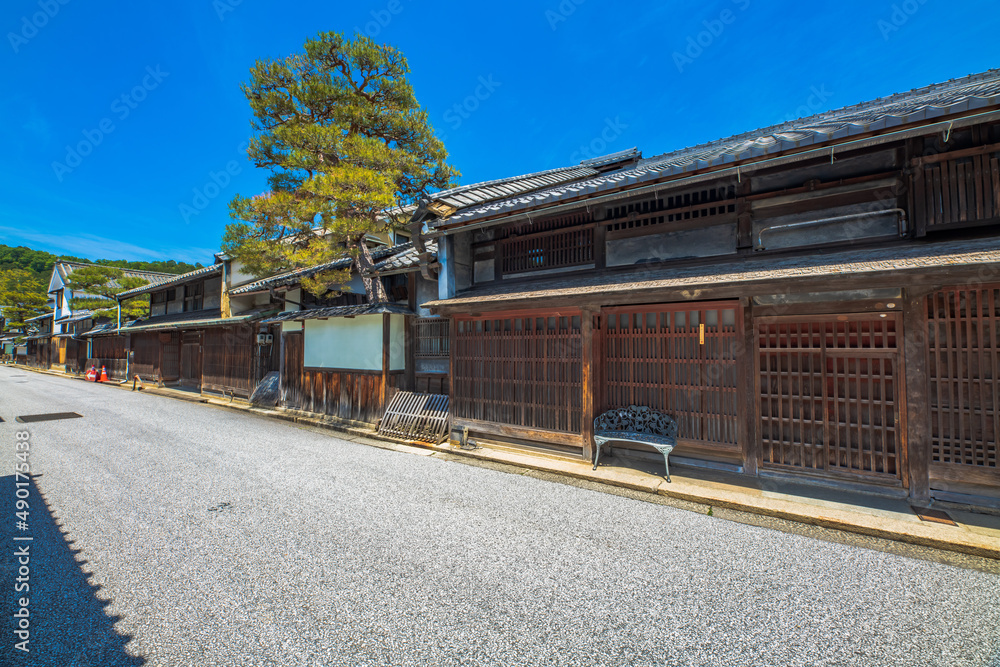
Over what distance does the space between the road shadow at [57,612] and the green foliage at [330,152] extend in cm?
819

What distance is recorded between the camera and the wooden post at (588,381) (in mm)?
7262

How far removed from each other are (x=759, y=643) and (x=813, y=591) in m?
1.12

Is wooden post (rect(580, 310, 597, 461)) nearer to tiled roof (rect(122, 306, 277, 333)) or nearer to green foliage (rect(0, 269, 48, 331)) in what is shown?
tiled roof (rect(122, 306, 277, 333))

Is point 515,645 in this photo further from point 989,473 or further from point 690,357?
point 989,473

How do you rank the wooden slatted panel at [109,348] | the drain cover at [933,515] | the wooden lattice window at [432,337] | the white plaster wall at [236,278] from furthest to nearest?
the wooden slatted panel at [109,348] < the white plaster wall at [236,278] < the wooden lattice window at [432,337] < the drain cover at [933,515]

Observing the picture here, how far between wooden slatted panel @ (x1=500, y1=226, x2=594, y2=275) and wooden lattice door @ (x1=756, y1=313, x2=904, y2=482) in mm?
3676

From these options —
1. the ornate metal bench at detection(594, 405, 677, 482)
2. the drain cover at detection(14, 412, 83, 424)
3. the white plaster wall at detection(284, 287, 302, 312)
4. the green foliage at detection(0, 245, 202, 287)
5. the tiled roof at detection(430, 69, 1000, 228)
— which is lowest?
the drain cover at detection(14, 412, 83, 424)

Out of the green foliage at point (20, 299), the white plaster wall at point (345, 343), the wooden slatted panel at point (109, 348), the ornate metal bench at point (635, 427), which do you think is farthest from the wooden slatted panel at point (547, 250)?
the green foliage at point (20, 299)

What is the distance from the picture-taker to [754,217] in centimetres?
671

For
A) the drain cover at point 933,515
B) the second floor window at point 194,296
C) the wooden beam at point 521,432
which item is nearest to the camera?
the drain cover at point 933,515

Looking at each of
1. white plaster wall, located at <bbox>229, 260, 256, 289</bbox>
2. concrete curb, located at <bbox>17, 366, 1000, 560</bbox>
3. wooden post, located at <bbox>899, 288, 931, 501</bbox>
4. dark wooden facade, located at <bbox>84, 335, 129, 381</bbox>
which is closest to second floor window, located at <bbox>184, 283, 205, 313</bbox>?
white plaster wall, located at <bbox>229, 260, 256, 289</bbox>

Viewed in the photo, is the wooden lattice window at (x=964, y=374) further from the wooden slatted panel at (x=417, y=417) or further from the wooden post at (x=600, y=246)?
the wooden slatted panel at (x=417, y=417)

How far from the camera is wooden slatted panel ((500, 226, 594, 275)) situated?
8.45 m

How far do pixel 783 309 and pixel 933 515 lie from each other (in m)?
3.11
